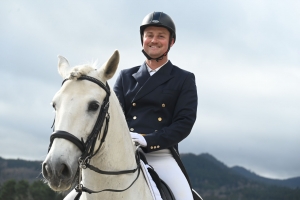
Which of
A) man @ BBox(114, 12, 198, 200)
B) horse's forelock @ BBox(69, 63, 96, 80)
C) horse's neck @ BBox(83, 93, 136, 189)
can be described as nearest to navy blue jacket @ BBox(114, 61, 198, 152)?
man @ BBox(114, 12, 198, 200)

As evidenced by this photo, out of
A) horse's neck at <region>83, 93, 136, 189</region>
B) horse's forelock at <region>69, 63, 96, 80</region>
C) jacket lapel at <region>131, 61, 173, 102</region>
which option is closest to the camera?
horse's forelock at <region>69, 63, 96, 80</region>

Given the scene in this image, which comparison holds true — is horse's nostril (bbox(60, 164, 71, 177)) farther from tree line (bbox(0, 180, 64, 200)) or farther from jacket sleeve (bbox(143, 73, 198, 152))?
tree line (bbox(0, 180, 64, 200))

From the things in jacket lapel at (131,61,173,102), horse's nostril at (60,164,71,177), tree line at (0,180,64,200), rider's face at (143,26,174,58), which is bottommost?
tree line at (0,180,64,200)

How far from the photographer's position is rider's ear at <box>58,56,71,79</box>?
6754mm

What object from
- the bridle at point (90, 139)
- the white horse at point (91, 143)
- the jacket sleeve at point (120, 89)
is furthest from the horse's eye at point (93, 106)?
the jacket sleeve at point (120, 89)

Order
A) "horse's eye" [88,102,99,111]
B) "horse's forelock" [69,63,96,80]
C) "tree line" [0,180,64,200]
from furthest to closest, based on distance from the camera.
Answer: "tree line" [0,180,64,200] < "horse's forelock" [69,63,96,80] < "horse's eye" [88,102,99,111]

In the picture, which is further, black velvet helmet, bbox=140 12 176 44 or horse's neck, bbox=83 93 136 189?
black velvet helmet, bbox=140 12 176 44

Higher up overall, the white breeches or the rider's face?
the rider's face

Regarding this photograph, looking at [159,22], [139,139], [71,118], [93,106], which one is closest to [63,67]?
[93,106]

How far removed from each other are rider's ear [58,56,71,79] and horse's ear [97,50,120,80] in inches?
17.0

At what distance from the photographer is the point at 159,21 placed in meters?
9.02

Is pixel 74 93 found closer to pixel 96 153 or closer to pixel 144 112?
pixel 96 153

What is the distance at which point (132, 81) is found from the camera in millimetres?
9008

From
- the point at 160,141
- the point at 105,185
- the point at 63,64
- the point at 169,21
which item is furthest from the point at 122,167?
the point at 169,21
